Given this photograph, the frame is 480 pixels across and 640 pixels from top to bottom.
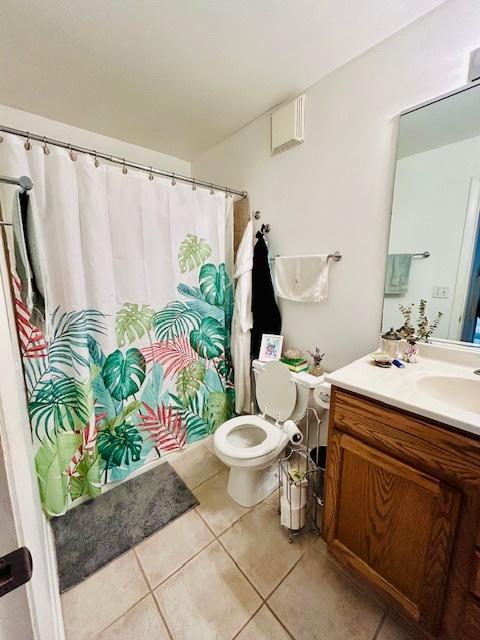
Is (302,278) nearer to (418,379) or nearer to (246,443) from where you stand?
(418,379)

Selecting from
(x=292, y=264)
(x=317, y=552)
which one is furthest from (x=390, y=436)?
(x=292, y=264)

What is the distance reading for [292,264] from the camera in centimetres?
162

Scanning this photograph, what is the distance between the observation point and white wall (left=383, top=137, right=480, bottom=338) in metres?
1.06

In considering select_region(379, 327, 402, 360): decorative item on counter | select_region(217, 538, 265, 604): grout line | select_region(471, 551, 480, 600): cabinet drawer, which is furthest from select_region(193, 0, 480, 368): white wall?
select_region(217, 538, 265, 604): grout line

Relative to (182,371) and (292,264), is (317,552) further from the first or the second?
(292,264)

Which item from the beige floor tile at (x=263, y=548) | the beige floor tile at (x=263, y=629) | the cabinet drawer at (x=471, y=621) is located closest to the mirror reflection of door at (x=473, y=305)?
the cabinet drawer at (x=471, y=621)

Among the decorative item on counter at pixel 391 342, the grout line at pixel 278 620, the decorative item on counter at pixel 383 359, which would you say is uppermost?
the decorative item on counter at pixel 391 342

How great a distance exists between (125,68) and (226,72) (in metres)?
0.50

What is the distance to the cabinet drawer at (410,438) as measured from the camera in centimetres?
70

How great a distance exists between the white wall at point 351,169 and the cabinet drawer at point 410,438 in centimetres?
56

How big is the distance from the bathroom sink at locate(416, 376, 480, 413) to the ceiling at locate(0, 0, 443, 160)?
1.46 m

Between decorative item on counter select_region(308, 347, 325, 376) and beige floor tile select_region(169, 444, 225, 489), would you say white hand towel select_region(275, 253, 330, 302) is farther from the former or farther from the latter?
beige floor tile select_region(169, 444, 225, 489)

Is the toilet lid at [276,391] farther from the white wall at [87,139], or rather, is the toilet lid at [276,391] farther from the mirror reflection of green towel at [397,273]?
the white wall at [87,139]

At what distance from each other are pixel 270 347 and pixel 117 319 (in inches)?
38.4
